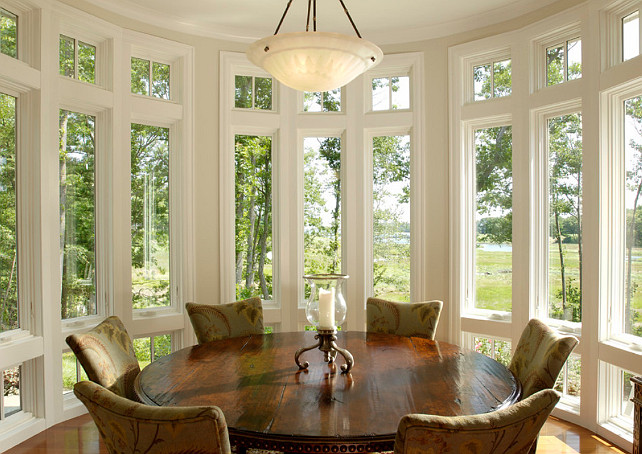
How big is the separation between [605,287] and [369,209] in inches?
76.2

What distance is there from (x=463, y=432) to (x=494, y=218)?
3.07 meters

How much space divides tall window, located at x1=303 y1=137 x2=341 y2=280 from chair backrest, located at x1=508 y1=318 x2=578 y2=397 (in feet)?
7.34

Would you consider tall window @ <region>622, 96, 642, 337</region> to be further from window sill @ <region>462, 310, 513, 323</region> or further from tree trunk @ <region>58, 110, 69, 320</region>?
tree trunk @ <region>58, 110, 69, 320</region>

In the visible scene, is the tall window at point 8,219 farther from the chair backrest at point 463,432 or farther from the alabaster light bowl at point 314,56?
the chair backrest at point 463,432

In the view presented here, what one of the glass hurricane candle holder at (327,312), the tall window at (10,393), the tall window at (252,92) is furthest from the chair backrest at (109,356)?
the tall window at (252,92)

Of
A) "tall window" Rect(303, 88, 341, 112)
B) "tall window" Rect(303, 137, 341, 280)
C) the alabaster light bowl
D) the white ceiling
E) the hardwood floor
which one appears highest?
the white ceiling

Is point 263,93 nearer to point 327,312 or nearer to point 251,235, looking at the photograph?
point 251,235

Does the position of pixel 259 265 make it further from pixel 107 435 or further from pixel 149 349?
pixel 107 435

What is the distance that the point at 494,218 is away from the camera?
13.4 feet

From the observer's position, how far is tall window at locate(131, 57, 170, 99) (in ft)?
13.3

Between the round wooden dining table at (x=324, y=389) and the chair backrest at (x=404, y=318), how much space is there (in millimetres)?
491

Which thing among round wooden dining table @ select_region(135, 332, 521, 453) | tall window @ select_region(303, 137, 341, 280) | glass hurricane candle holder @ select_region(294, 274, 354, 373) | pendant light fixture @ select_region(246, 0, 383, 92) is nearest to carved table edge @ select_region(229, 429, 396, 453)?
round wooden dining table @ select_region(135, 332, 521, 453)

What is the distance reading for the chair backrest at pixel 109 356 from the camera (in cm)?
218

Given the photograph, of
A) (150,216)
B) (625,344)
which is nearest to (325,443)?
(625,344)
